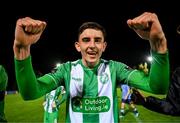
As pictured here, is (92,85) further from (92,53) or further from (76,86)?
(92,53)

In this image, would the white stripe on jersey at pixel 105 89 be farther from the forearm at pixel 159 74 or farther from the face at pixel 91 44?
the forearm at pixel 159 74

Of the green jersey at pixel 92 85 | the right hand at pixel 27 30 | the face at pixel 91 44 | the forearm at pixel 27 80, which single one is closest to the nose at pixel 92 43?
the face at pixel 91 44

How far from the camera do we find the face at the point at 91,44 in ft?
11.9

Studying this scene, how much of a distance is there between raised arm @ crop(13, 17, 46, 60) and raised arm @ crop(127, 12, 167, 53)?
0.74 meters

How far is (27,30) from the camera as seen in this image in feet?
9.56

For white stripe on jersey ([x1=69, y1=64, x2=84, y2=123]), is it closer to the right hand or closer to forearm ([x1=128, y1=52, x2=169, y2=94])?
forearm ([x1=128, y1=52, x2=169, y2=94])

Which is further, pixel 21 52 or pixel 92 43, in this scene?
pixel 92 43

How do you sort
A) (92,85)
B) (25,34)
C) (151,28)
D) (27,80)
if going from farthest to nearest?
(92,85) < (27,80) < (25,34) < (151,28)

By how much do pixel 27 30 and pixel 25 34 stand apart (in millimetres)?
48

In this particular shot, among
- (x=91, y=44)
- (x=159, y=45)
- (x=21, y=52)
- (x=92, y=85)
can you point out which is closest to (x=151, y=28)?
(x=159, y=45)

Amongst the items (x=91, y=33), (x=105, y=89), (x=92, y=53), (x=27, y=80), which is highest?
(x=91, y=33)

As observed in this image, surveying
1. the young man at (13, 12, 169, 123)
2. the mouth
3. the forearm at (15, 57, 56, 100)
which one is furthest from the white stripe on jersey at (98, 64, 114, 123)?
the forearm at (15, 57, 56, 100)

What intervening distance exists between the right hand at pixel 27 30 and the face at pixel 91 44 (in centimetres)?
77

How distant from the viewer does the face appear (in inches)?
143
